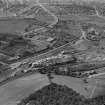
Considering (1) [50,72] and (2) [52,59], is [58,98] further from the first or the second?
(2) [52,59]

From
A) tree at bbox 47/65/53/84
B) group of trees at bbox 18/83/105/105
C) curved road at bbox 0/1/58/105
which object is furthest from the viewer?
tree at bbox 47/65/53/84

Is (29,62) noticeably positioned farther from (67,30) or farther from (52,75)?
(67,30)

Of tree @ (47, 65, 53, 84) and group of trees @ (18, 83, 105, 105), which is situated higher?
group of trees @ (18, 83, 105, 105)

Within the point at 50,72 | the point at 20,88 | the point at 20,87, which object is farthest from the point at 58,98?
the point at 50,72

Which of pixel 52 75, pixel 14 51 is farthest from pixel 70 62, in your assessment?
pixel 14 51

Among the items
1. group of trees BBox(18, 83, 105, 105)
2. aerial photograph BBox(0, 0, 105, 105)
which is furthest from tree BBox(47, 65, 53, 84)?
group of trees BBox(18, 83, 105, 105)

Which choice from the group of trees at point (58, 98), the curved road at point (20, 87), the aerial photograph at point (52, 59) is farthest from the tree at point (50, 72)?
the group of trees at point (58, 98)

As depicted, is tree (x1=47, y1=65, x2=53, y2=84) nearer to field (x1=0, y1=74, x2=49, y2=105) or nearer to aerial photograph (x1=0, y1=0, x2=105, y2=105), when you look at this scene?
aerial photograph (x1=0, y1=0, x2=105, y2=105)

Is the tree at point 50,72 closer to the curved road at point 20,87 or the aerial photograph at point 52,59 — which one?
the aerial photograph at point 52,59
